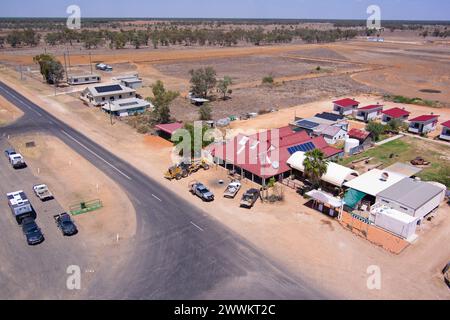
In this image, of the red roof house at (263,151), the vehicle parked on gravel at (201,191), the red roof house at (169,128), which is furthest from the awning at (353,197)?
the red roof house at (169,128)

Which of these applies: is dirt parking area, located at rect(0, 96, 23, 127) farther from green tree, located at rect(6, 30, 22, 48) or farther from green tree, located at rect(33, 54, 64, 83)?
green tree, located at rect(6, 30, 22, 48)

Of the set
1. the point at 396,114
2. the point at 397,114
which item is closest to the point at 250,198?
the point at 396,114

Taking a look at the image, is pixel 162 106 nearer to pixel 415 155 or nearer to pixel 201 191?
pixel 201 191

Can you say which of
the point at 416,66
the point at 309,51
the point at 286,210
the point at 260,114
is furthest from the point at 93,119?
the point at 309,51

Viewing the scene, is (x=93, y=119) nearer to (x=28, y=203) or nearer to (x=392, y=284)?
(x=28, y=203)

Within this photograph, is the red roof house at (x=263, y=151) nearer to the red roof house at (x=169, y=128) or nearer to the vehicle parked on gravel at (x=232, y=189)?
the vehicle parked on gravel at (x=232, y=189)

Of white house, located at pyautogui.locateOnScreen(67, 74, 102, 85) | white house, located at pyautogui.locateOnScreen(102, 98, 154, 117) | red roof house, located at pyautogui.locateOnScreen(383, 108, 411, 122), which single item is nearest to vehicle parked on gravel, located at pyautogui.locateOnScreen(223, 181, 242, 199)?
white house, located at pyautogui.locateOnScreen(102, 98, 154, 117)
